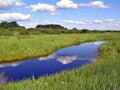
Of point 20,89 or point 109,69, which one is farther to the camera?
point 109,69

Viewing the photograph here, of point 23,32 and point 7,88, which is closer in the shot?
point 7,88

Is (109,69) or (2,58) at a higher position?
(109,69)

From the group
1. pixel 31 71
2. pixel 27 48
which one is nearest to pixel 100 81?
pixel 31 71

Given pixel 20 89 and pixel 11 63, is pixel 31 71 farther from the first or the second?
pixel 20 89

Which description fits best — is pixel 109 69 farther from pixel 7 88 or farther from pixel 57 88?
pixel 7 88

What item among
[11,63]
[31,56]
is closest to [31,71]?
[11,63]

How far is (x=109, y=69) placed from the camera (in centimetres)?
1212

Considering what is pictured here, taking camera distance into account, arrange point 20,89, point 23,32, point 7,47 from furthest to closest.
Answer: point 23,32 < point 7,47 < point 20,89

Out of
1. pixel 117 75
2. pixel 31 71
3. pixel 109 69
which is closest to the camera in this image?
pixel 117 75

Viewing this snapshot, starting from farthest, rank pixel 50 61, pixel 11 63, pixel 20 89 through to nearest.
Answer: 1. pixel 50 61
2. pixel 11 63
3. pixel 20 89

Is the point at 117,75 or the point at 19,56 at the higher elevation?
the point at 117,75

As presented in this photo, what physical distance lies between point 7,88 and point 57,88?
69.0 inches

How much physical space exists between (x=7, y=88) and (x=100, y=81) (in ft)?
11.2

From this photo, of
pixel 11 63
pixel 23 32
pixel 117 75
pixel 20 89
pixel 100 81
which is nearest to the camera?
pixel 20 89
